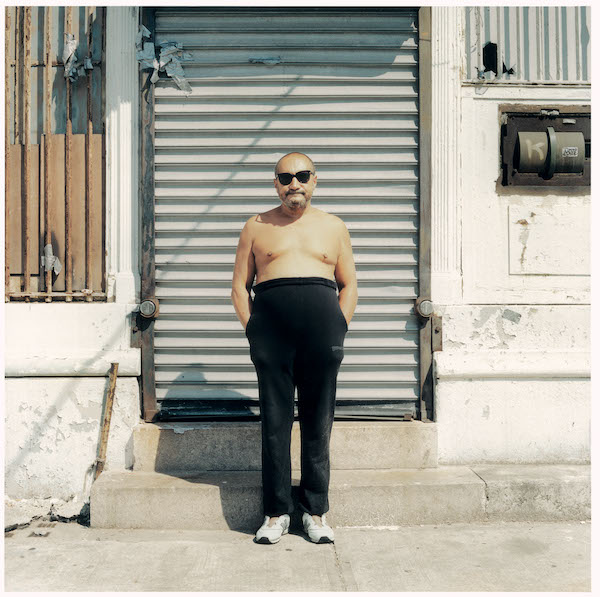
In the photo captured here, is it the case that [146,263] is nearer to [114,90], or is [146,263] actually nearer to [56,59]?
[114,90]

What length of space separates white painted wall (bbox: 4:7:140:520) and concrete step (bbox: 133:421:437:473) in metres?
0.24

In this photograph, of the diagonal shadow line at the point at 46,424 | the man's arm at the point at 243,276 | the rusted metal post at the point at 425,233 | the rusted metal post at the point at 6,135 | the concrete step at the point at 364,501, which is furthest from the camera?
the rusted metal post at the point at 6,135

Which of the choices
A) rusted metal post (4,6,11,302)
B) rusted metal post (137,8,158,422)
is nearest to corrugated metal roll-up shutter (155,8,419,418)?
rusted metal post (137,8,158,422)

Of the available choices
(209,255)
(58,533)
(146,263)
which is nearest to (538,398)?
(209,255)

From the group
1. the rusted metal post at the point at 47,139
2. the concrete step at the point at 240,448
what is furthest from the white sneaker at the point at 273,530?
the rusted metal post at the point at 47,139

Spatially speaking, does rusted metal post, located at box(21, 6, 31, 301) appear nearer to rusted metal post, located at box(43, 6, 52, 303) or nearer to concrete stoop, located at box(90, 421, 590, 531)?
rusted metal post, located at box(43, 6, 52, 303)

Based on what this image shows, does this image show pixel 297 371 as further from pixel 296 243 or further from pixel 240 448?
pixel 240 448

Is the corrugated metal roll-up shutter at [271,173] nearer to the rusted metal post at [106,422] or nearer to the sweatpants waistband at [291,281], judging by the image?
the rusted metal post at [106,422]

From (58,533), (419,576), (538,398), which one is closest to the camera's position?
(419,576)

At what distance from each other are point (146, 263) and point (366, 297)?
5.49 ft

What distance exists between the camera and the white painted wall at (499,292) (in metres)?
4.83

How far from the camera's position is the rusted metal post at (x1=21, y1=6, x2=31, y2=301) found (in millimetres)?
4977

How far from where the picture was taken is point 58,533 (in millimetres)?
4223

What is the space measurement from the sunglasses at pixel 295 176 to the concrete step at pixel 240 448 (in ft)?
5.93
